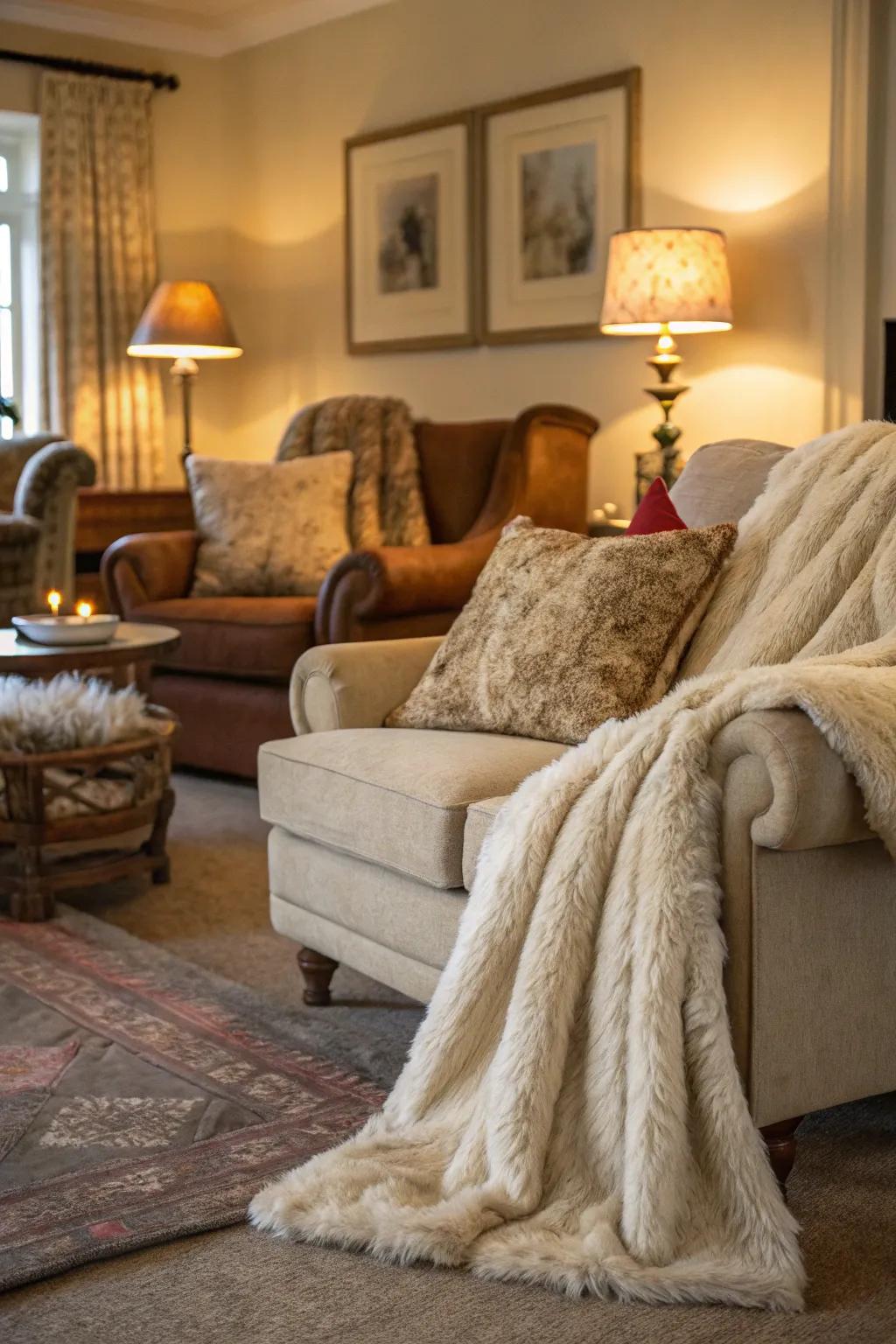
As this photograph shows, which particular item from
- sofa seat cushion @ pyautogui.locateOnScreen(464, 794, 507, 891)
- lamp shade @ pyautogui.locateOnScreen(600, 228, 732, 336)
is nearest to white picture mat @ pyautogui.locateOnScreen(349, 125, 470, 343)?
lamp shade @ pyautogui.locateOnScreen(600, 228, 732, 336)

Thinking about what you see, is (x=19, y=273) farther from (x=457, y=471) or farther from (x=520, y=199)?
(x=457, y=471)

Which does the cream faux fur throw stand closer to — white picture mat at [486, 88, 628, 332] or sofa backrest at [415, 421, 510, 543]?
sofa backrest at [415, 421, 510, 543]

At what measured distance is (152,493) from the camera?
5.90 meters

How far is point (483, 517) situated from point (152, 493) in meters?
1.79

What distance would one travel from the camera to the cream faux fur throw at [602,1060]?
1.67 m

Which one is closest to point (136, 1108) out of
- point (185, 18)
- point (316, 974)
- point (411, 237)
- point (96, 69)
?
point (316, 974)

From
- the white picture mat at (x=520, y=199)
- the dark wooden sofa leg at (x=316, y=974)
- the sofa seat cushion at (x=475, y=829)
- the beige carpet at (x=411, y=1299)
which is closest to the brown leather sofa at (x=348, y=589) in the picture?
the white picture mat at (x=520, y=199)

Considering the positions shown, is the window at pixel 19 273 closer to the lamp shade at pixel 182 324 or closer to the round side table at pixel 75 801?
the lamp shade at pixel 182 324

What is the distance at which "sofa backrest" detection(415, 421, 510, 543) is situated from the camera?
4.75 metres

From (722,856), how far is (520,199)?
13.1 feet

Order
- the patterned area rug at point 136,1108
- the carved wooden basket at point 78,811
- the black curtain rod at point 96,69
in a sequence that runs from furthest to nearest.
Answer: the black curtain rod at point 96,69
the carved wooden basket at point 78,811
the patterned area rug at point 136,1108

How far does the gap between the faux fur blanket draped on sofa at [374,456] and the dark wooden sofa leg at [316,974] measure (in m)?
2.30

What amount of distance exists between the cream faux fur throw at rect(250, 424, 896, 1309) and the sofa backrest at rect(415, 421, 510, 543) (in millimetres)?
2834

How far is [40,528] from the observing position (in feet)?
17.0
